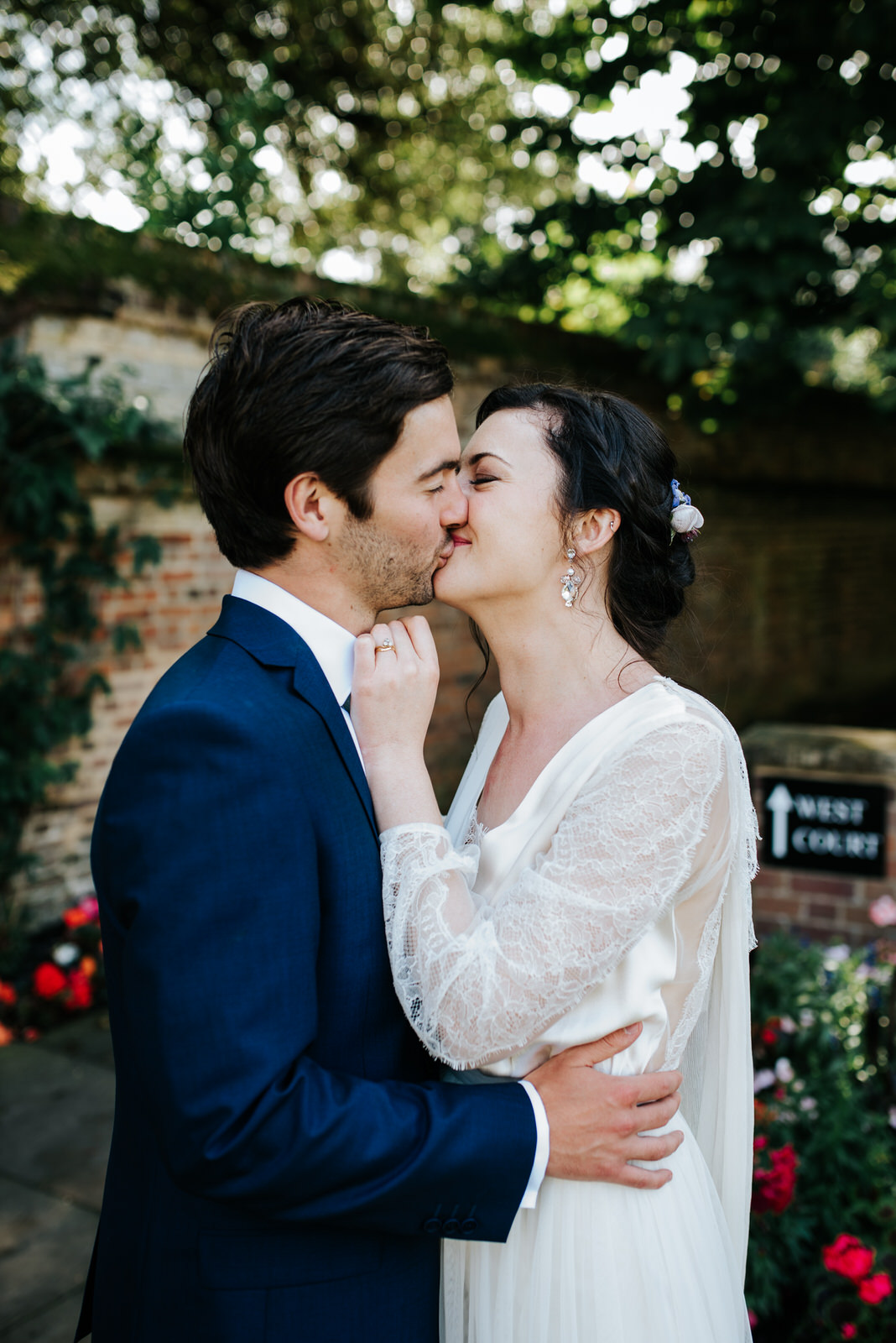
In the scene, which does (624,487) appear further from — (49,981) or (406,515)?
(49,981)

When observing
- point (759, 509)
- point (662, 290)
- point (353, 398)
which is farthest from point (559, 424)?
point (759, 509)

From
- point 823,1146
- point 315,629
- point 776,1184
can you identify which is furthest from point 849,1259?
point 315,629

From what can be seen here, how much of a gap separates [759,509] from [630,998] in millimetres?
9329

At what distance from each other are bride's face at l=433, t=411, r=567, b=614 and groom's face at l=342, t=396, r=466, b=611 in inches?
5.7

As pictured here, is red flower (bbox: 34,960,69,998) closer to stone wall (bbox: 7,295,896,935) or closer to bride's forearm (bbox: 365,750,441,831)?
stone wall (bbox: 7,295,896,935)

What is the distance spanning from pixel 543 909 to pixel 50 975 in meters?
3.64

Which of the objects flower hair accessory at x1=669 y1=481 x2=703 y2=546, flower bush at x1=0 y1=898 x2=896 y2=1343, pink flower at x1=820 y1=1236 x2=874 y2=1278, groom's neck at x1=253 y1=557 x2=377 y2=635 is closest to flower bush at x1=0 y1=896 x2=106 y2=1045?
flower bush at x1=0 y1=898 x2=896 y2=1343

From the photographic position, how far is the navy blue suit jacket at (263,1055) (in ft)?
3.97

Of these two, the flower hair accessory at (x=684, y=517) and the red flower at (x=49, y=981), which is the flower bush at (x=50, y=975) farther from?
the flower hair accessory at (x=684, y=517)

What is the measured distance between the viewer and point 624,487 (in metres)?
1.90

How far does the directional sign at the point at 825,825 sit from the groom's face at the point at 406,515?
299cm

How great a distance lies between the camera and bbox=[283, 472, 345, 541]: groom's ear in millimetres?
1525

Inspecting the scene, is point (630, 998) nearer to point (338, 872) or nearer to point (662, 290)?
point (338, 872)

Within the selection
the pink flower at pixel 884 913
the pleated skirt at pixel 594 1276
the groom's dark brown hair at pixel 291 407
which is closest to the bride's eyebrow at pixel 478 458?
the groom's dark brown hair at pixel 291 407
